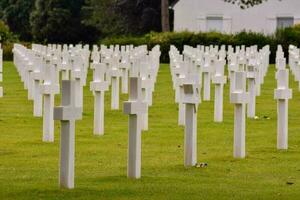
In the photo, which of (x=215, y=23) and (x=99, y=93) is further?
(x=215, y=23)

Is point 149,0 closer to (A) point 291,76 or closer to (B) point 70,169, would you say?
(A) point 291,76

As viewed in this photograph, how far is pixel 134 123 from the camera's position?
39.1 ft

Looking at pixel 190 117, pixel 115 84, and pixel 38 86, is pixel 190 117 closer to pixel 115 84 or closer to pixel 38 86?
pixel 38 86

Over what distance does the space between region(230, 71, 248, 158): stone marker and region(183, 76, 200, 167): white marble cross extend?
80 cm

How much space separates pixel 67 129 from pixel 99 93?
6.00 m

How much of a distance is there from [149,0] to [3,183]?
62.4 metres

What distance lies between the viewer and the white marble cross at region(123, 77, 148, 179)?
11875 mm

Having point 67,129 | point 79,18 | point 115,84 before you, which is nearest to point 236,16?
point 79,18

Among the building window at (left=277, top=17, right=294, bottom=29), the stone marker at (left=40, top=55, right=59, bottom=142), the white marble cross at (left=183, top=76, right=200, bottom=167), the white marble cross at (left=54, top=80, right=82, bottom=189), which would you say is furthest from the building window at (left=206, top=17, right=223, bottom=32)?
the white marble cross at (left=54, top=80, right=82, bottom=189)

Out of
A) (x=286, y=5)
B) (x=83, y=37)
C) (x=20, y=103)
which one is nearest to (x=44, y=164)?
(x=20, y=103)

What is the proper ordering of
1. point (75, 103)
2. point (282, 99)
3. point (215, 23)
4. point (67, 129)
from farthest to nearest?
1. point (215, 23)
2. point (282, 99)
3. point (75, 103)
4. point (67, 129)

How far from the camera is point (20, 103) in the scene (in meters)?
25.3

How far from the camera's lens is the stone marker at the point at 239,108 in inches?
554

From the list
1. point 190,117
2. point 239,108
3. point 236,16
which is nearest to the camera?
point 190,117
